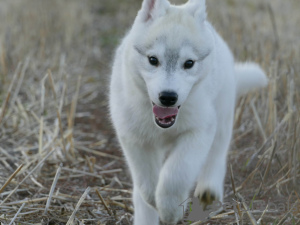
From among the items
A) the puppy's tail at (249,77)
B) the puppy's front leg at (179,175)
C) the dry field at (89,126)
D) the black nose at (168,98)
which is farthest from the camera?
the puppy's tail at (249,77)

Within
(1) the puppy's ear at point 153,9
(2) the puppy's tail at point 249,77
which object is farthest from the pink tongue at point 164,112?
(2) the puppy's tail at point 249,77

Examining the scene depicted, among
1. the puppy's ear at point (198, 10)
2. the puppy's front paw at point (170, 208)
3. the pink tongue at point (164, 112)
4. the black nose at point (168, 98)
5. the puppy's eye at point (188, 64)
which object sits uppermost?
the puppy's ear at point (198, 10)

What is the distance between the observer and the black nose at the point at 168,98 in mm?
2914

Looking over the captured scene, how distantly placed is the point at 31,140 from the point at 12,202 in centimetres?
169

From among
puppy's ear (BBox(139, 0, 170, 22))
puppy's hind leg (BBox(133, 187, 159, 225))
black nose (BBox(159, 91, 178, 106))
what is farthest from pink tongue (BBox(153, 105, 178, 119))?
puppy's hind leg (BBox(133, 187, 159, 225))

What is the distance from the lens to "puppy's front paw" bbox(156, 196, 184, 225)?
3242mm

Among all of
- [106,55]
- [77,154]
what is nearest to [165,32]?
[77,154]

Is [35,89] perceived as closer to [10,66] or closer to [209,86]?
[10,66]

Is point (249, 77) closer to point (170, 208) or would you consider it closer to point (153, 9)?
point (153, 9)

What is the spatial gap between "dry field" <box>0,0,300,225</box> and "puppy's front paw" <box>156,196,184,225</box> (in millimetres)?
358

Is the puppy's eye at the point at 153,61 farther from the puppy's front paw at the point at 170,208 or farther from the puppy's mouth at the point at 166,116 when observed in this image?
the puppy's front paw at the point at 170,208

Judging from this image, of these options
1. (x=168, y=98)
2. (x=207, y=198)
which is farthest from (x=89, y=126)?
(x=168, y=98)

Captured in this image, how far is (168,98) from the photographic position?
292 centimetres

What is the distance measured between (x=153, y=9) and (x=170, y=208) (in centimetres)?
125
